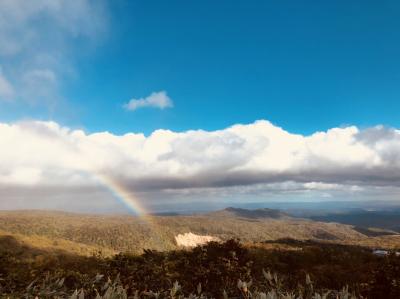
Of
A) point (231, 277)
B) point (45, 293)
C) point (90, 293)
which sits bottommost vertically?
point (231, 277)

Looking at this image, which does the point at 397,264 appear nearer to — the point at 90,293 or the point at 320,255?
the point at 90,293

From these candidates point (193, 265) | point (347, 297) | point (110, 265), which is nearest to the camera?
point (347, 297)

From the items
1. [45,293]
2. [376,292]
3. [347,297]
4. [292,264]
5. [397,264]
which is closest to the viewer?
[347,297]

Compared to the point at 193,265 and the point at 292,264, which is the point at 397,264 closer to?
the point at 193,265

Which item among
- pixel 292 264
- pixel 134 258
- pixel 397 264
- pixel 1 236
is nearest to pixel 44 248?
pixel 1 236

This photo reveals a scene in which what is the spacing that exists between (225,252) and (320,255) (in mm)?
72217

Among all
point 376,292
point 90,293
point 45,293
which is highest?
point 45,293

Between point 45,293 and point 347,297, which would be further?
point 45,293

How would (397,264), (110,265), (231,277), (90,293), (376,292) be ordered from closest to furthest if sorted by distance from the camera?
(90,293) → (376,292) → (397,264) → (231,277) → (110,265)

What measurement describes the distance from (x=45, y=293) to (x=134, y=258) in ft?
61.4

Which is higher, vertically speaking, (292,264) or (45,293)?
(45,293)

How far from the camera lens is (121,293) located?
15.1ft

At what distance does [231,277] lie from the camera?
734 inches

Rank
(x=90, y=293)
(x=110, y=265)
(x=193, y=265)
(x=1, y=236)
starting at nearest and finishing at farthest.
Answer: (x=90, y=293) → (x=193, y=265) → (x=110, y=265) → (x=1, y=236)
